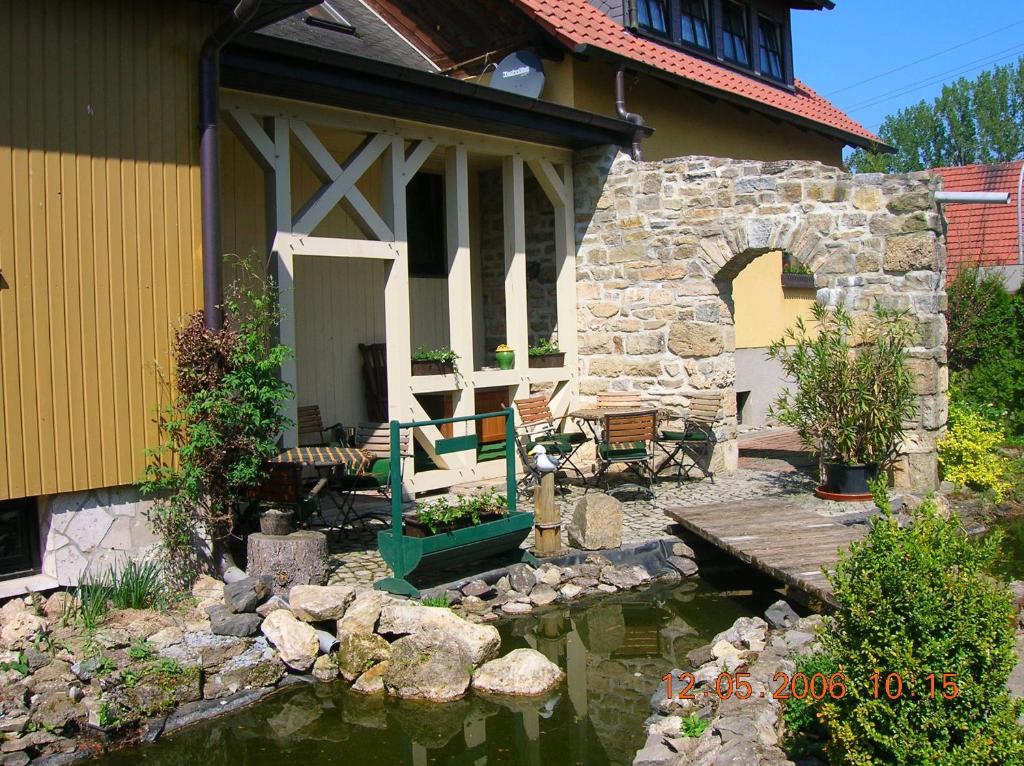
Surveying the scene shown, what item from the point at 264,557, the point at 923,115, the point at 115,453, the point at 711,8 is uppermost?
the point at 923,115

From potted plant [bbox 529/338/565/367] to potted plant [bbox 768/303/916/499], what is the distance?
2719 mm

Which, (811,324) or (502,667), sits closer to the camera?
(502,667)

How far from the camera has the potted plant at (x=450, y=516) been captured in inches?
265

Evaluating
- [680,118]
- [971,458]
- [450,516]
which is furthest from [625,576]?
[680,118]

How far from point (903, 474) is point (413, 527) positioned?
5.03 m

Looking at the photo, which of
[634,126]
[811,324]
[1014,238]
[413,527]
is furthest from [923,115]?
[413,527]

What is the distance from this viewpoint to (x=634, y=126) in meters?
11.1

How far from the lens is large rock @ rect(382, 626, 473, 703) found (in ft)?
18.4

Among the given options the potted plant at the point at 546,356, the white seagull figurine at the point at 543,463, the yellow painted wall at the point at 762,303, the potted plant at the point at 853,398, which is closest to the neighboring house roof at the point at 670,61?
the yellow painted wall at the point at 762,303

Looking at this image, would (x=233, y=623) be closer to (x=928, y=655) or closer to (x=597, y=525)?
(x=597, y=525)

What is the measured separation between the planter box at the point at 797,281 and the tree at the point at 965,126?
1282 inches

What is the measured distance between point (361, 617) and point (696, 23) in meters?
10.9

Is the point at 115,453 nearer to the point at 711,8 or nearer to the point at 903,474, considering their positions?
the point at 903,474

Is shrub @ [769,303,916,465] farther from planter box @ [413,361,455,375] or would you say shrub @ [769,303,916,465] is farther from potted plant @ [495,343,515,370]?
planter box @ [413,361,455,375]
